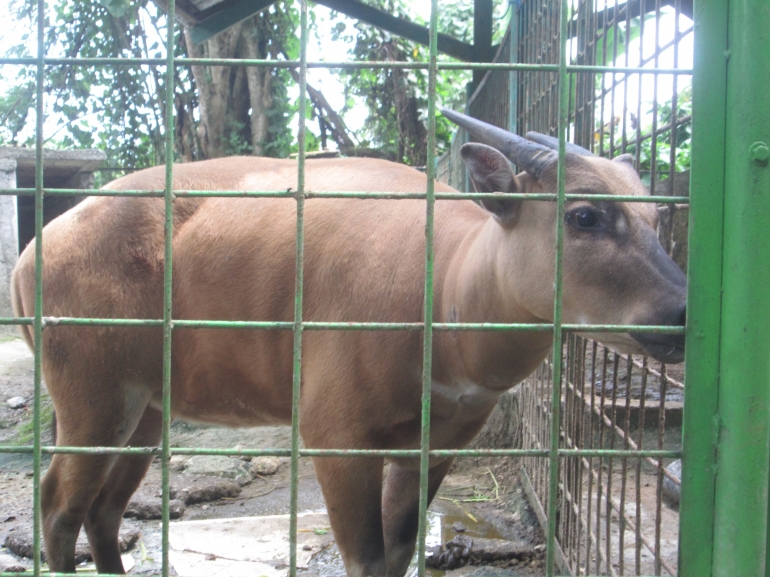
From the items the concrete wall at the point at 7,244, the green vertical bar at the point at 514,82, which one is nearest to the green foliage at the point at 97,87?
the concrete wall at the point at 7,244

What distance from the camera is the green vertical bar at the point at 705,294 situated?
167 centimetres

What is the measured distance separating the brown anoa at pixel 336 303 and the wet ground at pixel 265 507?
68 centimetres

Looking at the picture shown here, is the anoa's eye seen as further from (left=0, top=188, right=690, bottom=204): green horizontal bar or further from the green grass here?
the green grass

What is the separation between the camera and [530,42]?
4.27 metres

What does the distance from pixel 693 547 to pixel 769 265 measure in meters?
0.67

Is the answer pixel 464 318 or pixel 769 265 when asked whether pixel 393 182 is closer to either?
pixel 464 318

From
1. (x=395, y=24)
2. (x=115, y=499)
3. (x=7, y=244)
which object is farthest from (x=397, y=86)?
(x=115, y=499)

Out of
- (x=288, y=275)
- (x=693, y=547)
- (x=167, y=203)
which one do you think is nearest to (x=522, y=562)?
(x=288, y=275)

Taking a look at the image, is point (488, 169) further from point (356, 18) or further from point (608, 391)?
point (356, 18)

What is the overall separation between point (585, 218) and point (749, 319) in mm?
733

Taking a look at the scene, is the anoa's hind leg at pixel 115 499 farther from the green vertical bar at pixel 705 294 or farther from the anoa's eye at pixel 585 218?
the green vertical bar at pixel 705 294

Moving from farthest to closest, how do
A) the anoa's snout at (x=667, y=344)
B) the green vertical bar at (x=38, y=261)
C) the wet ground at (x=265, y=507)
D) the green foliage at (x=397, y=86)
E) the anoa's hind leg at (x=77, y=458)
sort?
the green foliage at (x=397, y=86) → the wet ground at (x=265, y=507) → the anoa's hind leg at (x=77, y=458) → the anoa's snout at (x=667, y=344) → the green vertical bar at (x=38, y=261)

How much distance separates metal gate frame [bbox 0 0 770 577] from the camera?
5.25 feet

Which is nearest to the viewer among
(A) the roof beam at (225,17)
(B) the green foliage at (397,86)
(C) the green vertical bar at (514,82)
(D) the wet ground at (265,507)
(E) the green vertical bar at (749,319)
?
(E) the green vertical bar at (749,319)
